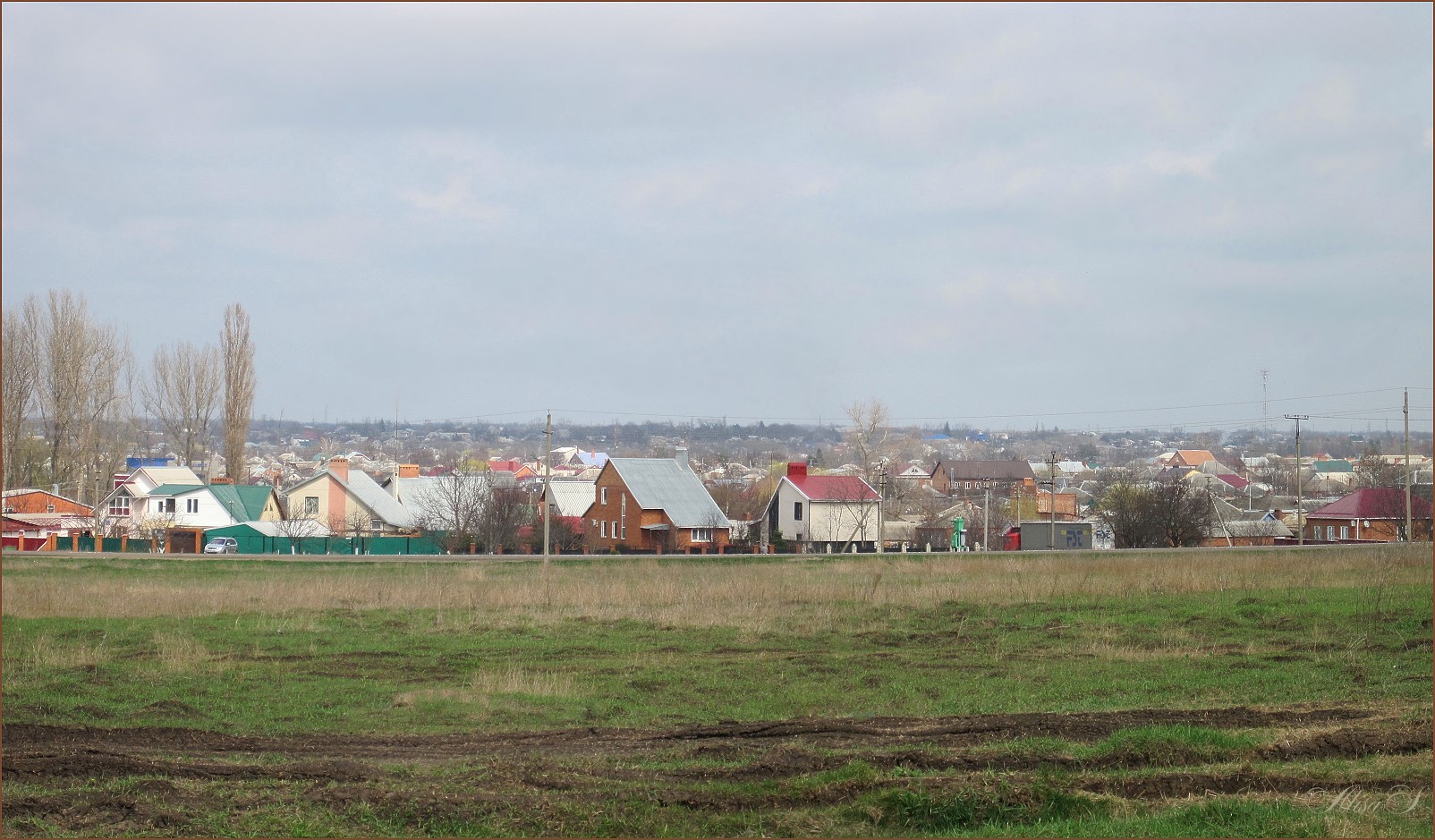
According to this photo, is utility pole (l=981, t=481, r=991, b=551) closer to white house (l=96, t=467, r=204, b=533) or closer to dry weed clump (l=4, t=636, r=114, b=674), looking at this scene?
dry weed clump (l=4, t=636, r=114, b=674)

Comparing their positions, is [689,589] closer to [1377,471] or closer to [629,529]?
[629,529]

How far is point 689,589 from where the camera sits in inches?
1122

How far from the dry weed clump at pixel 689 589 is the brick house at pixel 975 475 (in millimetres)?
85172

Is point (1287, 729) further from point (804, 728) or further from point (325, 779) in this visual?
point (325, 779)

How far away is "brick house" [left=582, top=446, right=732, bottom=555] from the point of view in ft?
221

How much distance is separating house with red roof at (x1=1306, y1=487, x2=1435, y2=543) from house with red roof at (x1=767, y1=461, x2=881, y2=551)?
2766cm

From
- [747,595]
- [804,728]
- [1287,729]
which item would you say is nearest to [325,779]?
[804,728]

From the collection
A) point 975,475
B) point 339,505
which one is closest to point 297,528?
point 339,505

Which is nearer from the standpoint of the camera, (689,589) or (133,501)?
(689,589)

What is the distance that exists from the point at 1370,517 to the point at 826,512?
32.9 metres

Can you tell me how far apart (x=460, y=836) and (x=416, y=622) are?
1560cm

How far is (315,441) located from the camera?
18138 cm

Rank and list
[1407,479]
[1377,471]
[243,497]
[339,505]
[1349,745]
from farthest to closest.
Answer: [339,505], [1377,471], [243,497], [1407,479], [1349,745]

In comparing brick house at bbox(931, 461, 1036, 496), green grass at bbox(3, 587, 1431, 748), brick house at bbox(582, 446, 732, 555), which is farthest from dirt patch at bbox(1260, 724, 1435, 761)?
brick house at bbox(931, 461, 1036, 496)
